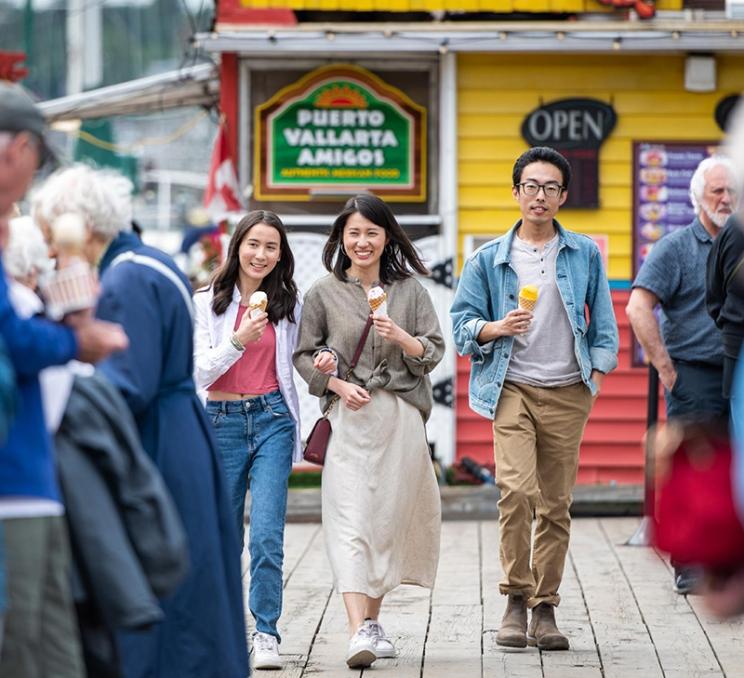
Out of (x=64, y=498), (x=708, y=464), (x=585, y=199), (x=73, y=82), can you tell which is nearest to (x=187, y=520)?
(x=64, y=498)

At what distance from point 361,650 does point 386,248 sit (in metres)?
1.76

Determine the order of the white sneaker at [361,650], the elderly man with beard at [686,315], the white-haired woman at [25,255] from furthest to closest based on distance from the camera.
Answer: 1. the elderly man with beard at [686,315]
2. the white sneaker at [361,650]
3. the white-haired woman at [25,255]

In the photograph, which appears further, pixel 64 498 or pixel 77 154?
pixel 77 154

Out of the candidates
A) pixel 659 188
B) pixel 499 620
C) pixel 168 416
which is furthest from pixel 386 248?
pixel 659 188

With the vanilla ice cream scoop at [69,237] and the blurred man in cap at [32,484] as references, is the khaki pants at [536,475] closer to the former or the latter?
the vanilla ice cream scoop at [69,237]

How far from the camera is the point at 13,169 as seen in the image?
4059 mm

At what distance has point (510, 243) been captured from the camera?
7.62 metres

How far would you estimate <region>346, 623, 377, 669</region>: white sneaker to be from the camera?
7.04 metres

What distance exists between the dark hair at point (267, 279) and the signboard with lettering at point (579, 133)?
17.7 feet

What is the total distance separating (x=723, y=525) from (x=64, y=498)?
1.69m

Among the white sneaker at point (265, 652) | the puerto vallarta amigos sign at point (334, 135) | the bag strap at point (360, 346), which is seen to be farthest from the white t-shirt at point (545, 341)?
the puerto vallarta amigos sign at point (334, 135)

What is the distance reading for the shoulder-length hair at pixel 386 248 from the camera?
7438 millimetres

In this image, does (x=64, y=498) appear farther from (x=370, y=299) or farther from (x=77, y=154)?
(x=77, y=154)

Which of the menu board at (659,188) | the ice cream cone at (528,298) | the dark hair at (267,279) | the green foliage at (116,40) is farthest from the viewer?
the green foliage at (116,40)
